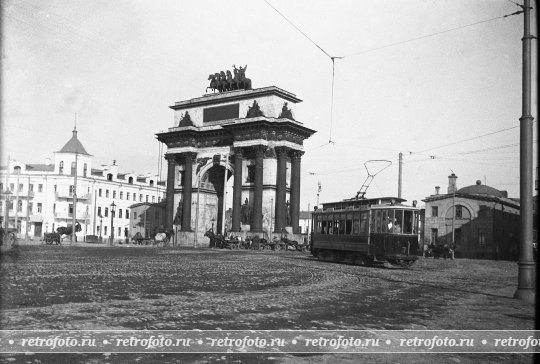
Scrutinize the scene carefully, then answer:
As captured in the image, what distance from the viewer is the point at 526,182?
484 inches

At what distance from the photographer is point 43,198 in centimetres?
7556

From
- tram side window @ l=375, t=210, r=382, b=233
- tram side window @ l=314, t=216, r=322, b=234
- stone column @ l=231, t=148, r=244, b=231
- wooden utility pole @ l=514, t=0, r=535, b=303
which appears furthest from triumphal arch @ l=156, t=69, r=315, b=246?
wooden utility pole @ l=514, t=0, r=535, b=303

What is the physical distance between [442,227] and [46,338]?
6111cm

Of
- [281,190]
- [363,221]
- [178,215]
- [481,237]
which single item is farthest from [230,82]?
[363,221]

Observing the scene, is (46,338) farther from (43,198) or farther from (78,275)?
(43,198)

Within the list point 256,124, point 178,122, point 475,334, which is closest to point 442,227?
point 256,124

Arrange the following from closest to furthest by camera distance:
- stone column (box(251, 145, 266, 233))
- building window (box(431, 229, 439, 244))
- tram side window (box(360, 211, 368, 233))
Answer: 1. tram side window (box(360, 211, 368, 233))
2. stone column (box(251, 145, 266, 233))
3. building window (box(431, 229, 439, 244))

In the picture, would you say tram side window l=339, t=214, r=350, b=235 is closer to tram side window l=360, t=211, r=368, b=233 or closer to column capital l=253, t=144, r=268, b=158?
tram side window l=360, t=211, r=368, b=233

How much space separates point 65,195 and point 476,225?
54.7 metres

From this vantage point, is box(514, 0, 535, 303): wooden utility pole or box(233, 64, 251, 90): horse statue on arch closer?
box(514, 0, 535, 303): wooden utility pole

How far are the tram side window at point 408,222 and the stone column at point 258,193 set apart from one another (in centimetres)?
2635

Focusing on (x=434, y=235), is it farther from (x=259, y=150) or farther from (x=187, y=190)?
(x=187, y=190)

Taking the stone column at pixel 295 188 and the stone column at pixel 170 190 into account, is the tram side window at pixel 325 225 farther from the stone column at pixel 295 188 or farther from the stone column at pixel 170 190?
the stone column at pixel 170 190

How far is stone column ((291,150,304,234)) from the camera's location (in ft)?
170
